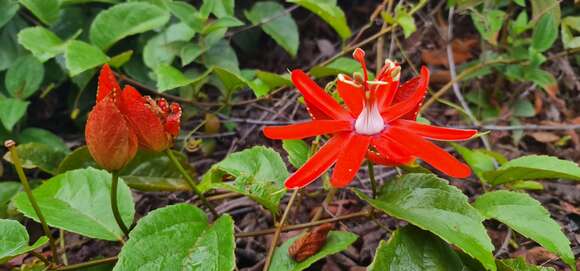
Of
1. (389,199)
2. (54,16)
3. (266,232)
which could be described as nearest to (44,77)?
(54,16)

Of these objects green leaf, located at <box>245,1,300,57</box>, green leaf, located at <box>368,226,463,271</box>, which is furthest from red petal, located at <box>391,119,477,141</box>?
green leaf, located at <box>245,1,300,57</box>

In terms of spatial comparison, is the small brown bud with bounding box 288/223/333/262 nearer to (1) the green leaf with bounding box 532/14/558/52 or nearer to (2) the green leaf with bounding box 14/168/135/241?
(2) the green leaf with bounding box 14/168/135/241

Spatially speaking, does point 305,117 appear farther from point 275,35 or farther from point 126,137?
point 126,137

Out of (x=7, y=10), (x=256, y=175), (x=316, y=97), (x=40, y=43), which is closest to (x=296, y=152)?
(x=256, y=175)

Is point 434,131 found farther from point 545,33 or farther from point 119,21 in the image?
point 119,21

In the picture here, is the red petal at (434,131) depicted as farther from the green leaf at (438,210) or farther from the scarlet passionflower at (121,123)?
the scarlet passionflower at (121,123)
